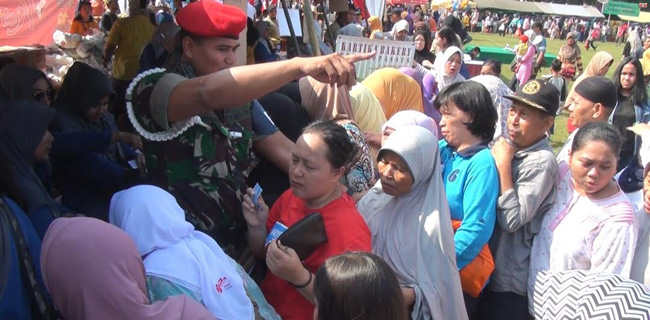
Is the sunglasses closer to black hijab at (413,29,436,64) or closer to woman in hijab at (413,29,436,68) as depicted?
woman in hijab at (413,29,436,68)

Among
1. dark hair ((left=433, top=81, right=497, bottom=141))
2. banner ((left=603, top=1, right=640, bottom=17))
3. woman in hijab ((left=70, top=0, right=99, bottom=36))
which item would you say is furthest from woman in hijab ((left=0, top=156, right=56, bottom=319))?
banner ((left=603, top=1, right=640, bottom=17))

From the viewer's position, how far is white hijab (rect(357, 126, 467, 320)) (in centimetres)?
233

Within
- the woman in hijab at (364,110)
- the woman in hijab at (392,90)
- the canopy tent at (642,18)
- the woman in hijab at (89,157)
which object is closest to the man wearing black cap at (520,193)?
the woman in hijab at (364,110)

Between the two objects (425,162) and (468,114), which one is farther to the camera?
(468,114)

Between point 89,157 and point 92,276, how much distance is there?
151cm

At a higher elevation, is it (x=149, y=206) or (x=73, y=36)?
(x=149, y=206)

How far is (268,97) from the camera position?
2.99 m

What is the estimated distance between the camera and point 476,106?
112 inches

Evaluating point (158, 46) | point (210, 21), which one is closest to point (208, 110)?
point (210, 21)

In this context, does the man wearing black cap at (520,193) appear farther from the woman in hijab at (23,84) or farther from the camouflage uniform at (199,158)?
the woman in hijab at (23,84)

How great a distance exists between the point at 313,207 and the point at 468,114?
101 centimetres

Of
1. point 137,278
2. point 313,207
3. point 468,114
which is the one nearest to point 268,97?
point 313,207

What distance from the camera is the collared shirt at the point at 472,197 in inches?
100

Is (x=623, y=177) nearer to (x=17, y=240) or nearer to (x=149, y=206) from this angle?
(x=149, y=206)
